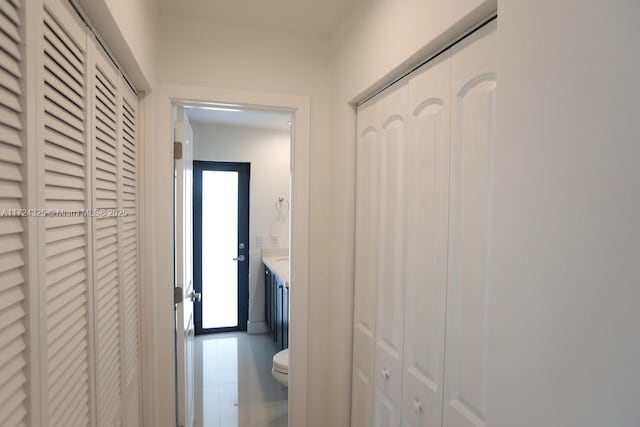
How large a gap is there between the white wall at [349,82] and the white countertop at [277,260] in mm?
1552

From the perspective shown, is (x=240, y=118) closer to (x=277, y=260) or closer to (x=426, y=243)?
(x=277, y=260)

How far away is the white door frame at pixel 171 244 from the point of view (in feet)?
5.00

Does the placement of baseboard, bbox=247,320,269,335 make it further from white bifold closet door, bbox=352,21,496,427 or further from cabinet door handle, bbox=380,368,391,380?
cabinet door handle, bbox=380,368,391,380


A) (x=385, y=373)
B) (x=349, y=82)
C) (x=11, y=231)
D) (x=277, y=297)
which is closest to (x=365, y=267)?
(x=385, y=373)

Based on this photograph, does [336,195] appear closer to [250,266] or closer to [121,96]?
[121,96]

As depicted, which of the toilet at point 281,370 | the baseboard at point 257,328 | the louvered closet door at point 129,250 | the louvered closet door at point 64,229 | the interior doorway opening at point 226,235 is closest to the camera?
the louvered closet door at point 64,229

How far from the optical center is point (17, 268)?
1.86 ft

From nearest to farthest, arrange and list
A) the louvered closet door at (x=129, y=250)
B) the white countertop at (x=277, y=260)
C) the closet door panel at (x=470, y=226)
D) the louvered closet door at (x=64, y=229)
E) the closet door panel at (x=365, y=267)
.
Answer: the louvered closet door at (x=64, y=229)
the closet door panel at (x=470, y=226)
the louvered closet door at (x=129, y=250)
the closet door panel at (x=365, y=267)
the white countertop at (x=277, y=260)

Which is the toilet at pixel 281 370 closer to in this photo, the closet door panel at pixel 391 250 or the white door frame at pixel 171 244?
the white door frame at pixel 171 244

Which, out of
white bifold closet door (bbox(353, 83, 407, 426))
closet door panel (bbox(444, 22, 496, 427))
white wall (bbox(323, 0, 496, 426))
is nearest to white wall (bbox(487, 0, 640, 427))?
closet door panel (bbox(444, 22, 496, 427))

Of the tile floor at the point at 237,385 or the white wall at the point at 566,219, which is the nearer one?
the white wall at the point at 566,219

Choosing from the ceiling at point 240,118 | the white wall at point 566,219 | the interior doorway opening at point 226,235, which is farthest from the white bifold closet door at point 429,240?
the interior doorway opening at point 226,235

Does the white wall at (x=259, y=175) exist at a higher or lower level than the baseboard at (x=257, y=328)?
higher

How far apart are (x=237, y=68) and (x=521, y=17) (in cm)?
135
